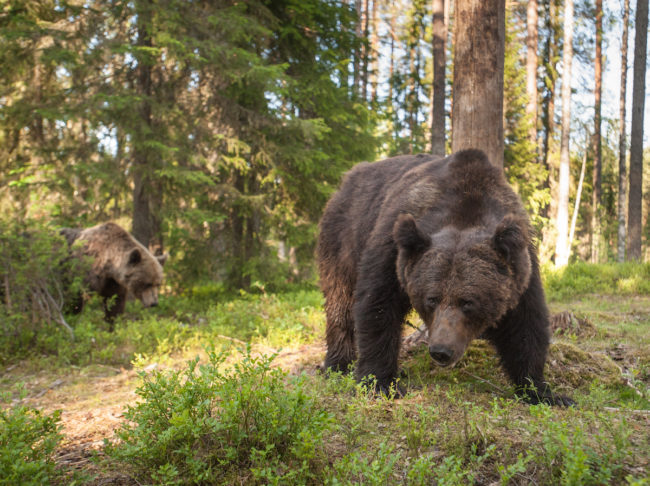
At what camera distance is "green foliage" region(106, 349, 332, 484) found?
2.60 meters

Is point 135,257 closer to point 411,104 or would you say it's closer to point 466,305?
point 466,305

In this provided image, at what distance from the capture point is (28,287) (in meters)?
7.79

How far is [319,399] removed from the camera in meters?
3.69

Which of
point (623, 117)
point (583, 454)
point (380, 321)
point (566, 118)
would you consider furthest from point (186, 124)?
point (623, 117)

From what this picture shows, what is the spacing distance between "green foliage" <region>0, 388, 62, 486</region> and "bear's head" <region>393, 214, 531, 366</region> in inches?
94.1

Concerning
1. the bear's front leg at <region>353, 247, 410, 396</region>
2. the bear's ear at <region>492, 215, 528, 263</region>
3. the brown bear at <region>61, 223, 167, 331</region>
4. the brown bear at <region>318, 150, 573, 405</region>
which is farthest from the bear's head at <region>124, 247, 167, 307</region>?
the bear's ear at <region>492, 215, 528, 263</region>

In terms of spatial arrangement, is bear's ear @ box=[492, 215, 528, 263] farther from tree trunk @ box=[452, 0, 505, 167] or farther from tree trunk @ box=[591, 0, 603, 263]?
tree trunk @ box=[591, 0, 603, 263]

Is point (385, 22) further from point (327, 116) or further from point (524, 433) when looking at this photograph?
point (524, 433)

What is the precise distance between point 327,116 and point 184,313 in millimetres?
6204

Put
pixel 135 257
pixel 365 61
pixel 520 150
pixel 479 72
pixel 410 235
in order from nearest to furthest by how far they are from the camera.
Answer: pixel 410 235 < pixel 479 72 < pixel 135 257 < pixel 365 61 < pixel 520 150

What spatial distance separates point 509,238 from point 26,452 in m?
3.25

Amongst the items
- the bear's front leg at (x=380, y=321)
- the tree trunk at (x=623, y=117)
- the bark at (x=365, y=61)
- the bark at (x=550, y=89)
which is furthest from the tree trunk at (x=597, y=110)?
the bear's front leg at (x=380, y=321)

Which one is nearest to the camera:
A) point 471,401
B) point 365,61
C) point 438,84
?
point 471,401

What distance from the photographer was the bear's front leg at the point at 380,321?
4270 mm
